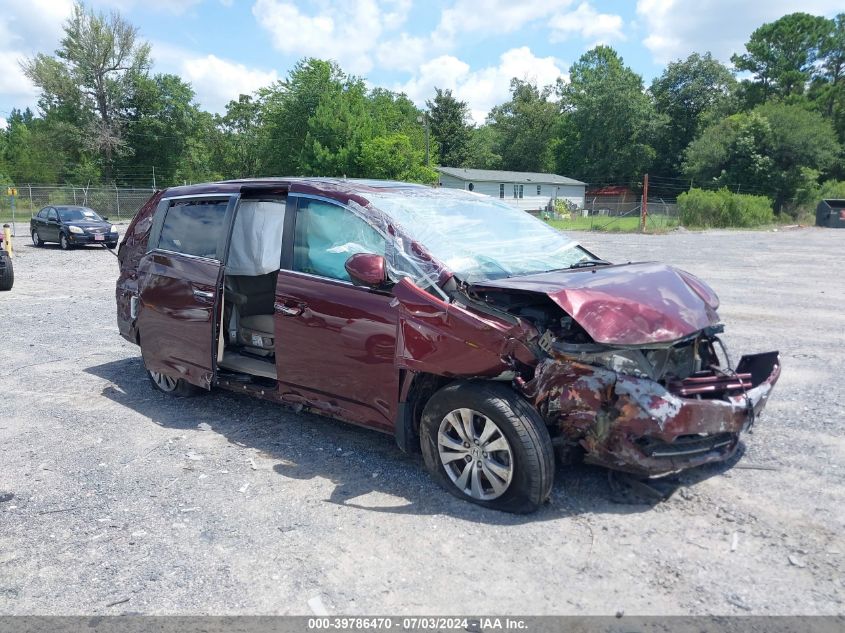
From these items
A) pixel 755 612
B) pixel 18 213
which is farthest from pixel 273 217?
pixel 18 213

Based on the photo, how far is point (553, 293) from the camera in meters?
3.45

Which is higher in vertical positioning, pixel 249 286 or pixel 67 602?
pixel 249 286

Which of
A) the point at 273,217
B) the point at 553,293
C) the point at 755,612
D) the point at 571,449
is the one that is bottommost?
the point at 755,612

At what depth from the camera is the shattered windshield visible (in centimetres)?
412

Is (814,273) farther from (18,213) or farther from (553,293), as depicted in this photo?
(18,213)

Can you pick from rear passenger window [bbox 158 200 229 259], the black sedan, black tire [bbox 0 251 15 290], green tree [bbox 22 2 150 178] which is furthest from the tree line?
rear passenger window [bbox 158 200 229 259]

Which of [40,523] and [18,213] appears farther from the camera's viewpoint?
[18,213]

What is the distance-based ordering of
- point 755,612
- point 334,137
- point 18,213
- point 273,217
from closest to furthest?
point 755,612 → point 273,217 → point 18,213 → point 334,137

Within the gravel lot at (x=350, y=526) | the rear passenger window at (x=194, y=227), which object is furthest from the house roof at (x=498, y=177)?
the gravel lot at (x=350, y=526)

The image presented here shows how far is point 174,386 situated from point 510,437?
365 centimetres

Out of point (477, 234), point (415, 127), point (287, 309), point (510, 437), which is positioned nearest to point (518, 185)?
point (415, 127)

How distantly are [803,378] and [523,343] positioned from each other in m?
4.01

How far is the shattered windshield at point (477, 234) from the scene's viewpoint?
412 centimetres

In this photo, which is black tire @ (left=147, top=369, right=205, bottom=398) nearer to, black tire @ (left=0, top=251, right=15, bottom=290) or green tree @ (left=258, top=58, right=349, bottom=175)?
black tire @ (left=0, top=251, right=15, bottom=290)
